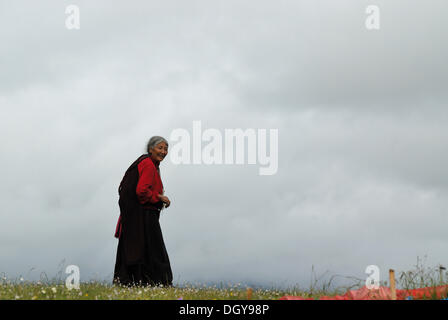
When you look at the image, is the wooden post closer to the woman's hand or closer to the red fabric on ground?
the red fabric on ground

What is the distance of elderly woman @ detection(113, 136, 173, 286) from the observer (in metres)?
12.0

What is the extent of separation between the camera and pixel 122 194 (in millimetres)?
12398

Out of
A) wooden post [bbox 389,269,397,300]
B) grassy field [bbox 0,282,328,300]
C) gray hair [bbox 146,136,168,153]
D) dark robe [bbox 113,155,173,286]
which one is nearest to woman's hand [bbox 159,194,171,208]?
dark robe [bbox 113,155,173,286]

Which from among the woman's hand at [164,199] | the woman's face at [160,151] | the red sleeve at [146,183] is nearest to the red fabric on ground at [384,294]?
the woman's hand at [164,199]

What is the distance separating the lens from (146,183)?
11969mm

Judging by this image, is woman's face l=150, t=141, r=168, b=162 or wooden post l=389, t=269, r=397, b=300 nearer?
wooden post l=389, t=269, r=397, b=300

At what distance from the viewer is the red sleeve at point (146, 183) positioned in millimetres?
11984

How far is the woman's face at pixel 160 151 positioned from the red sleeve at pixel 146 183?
205mm

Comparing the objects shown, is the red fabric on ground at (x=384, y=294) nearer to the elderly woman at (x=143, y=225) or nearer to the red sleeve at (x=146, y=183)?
the elderly woman at (x=143, y=225)

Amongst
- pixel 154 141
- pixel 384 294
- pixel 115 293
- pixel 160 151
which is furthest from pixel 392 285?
pixel 154 141

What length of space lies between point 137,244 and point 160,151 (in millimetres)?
2113

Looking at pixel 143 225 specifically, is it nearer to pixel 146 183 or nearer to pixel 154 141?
pixel 146 183
